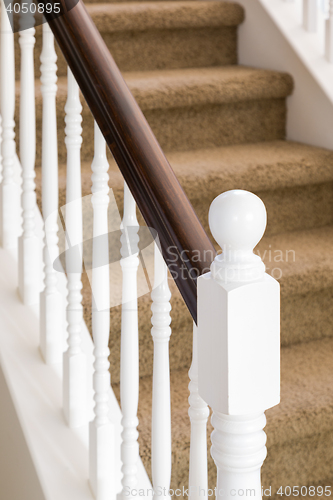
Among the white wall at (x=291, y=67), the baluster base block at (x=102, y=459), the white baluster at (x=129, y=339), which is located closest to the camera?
the white baluster at (x=129, y=339)

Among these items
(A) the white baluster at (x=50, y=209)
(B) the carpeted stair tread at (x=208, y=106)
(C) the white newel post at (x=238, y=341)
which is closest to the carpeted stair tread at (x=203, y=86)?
(B) the carpeted stair tread at (x=208, y=106)

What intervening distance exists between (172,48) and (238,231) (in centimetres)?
168

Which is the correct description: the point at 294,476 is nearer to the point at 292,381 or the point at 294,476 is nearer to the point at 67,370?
the point at 292,381

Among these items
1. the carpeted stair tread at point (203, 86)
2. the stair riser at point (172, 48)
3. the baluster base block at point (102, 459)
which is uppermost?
the stair riser at point (172, 48)

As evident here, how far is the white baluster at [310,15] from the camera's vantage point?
197 cm

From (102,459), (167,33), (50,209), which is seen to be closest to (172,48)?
(167,33)

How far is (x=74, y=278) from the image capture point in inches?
43.7

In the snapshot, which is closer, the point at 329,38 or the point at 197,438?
the point at 197,438

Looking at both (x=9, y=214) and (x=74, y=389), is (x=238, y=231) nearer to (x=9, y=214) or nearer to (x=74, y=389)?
(x=74, y=389)

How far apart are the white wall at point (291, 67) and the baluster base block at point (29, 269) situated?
1.07 m

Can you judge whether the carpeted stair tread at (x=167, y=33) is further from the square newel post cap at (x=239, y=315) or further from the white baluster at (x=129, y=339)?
the square newel post cap at (x=239, y=315)

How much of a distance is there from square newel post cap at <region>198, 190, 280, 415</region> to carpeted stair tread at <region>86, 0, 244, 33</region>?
1534 mm

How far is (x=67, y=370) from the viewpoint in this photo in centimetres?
115

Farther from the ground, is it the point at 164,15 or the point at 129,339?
the point at 164,15
